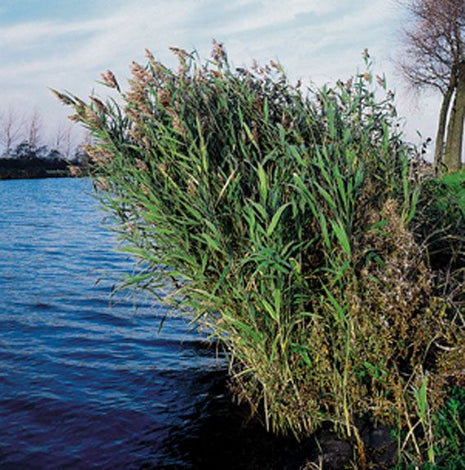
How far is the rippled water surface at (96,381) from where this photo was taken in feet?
17.7

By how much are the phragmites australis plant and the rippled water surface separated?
1.04m

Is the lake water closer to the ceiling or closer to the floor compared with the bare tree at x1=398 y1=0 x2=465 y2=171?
closer to the floor

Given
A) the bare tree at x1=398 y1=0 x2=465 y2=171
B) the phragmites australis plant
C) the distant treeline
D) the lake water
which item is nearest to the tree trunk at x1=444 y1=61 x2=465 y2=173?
the bare tree at x1=398 y1=0 x2=465 y2=171

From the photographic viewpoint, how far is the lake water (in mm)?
5199

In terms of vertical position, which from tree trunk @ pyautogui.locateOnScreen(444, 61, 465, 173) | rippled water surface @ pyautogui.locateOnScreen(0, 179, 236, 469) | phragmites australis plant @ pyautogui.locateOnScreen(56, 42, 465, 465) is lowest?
rippled water surface @ pyautogui.locateOnScreen(0, 179, 236, 469)

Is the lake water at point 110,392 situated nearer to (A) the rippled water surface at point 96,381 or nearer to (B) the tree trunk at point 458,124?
(A) the rippled water surface at point 96,381

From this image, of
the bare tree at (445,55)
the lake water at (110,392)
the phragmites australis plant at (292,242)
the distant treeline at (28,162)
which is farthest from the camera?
the distant treeline at (28,162)

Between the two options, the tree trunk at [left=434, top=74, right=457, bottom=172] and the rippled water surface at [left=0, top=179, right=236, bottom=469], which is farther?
the tree trunk at [left=434, top=74, right=457, bottom=172]

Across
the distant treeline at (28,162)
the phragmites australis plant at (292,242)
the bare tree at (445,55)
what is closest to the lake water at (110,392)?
the phragmites australis plant at (292,242)

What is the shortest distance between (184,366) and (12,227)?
64.2 feet

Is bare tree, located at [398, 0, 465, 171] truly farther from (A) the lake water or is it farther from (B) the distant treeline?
(B) the distant treeline

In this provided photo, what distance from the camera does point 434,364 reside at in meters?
4.53

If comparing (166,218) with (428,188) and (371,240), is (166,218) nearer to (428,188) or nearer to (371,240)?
(371,240)

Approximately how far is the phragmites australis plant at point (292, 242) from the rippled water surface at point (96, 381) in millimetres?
1043
